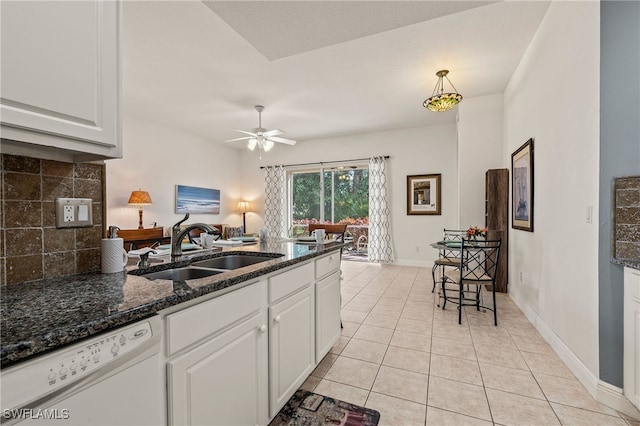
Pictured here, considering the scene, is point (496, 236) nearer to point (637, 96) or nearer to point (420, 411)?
point (637, 96)

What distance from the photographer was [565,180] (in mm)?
2176

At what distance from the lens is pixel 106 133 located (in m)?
1.06

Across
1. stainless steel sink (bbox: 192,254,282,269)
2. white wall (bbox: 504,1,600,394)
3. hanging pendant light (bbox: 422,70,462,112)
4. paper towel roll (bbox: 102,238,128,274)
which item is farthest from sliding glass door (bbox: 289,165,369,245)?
paper towel roll (bbox: 102,238,128,274)

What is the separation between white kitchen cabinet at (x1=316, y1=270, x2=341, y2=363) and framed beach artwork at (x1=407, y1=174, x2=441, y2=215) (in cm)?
394

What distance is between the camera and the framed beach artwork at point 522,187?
292 centimetres

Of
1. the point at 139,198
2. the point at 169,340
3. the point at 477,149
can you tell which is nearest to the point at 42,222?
the point at 169,340

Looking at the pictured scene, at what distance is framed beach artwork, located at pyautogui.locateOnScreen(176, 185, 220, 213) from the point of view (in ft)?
19.1

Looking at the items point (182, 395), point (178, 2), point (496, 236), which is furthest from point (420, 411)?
point (178, 2)

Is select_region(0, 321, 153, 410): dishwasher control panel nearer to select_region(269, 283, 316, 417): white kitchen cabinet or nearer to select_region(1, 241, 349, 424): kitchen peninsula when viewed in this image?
select_region(1, 241, 349, 424): kitchen peninsula

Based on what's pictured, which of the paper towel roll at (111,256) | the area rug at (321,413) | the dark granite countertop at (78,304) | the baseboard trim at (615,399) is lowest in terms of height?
the area rug at (321,413)

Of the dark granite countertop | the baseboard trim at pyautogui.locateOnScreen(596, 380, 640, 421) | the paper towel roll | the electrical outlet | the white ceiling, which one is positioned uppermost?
the white ceiling

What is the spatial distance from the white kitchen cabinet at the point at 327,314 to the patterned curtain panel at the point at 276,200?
4.83m

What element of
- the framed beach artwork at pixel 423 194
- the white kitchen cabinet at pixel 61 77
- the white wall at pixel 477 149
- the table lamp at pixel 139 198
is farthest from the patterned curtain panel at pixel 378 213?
the white kitchen cabinet at pixel 61 77

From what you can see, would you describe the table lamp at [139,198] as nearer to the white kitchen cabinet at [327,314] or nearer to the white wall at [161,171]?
the white wall at [161,171]
